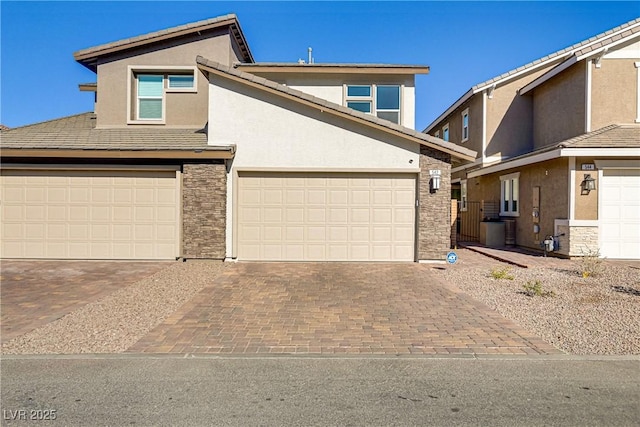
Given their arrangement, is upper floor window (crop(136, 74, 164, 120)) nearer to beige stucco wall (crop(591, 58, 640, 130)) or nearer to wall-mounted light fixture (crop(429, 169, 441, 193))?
wall-mounted light fixture (crop(429, 169, 441, 193))

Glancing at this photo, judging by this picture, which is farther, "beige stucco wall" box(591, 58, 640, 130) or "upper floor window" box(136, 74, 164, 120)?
"upper floor window" box(136, 74, 164, 120)

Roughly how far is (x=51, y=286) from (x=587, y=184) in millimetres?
14105

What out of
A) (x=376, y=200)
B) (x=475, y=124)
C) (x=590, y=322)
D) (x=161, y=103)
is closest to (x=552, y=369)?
(x=590, y=322)

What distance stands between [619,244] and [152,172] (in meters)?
14.0

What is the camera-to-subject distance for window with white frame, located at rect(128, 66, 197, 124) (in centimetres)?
1320

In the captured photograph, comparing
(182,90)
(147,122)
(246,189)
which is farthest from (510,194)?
(147,122)

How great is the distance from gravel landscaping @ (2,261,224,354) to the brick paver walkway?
0.30 metres

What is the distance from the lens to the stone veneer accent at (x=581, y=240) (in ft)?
38.1

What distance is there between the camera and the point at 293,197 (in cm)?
1126

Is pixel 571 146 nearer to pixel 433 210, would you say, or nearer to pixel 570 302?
pixel 433 210

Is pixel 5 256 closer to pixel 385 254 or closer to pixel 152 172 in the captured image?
pixel 152 172

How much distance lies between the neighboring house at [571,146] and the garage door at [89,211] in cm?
1182

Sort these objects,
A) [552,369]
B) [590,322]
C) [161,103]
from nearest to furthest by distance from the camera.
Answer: [552,369] → [590,322] → [161,103]

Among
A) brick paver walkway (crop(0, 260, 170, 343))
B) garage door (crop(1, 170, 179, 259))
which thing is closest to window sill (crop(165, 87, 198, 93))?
garage door (crop(1, 170, 179, 259))
